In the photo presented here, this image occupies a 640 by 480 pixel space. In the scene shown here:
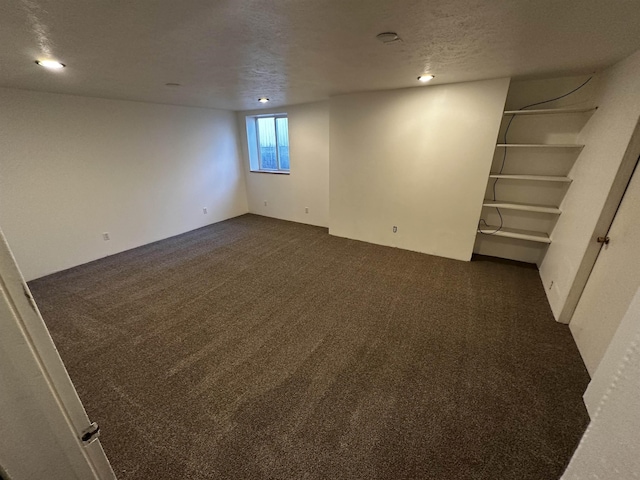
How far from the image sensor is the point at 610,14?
1.37 metres

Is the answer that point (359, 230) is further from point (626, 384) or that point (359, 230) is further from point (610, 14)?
point (626, 384)

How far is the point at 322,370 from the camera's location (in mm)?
1889

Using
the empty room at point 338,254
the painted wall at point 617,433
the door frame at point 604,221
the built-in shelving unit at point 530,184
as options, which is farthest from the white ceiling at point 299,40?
the painted wall at point 617,433

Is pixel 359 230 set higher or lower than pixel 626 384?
lower

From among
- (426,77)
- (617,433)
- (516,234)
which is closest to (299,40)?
(426,77)

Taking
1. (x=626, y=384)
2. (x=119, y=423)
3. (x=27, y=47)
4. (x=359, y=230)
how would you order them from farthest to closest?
(x=359, y=230) < (x=27, y=47) < (x=119, y=423) < (x=626, y=384)

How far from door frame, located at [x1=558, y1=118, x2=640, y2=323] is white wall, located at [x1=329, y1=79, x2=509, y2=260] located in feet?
4.10

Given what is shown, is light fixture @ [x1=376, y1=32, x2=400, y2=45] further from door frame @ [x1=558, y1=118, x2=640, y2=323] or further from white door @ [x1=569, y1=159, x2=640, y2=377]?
white door @ [x1=569, y1=159, x2=640, y2=377]

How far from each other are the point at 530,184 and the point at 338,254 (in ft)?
8.54

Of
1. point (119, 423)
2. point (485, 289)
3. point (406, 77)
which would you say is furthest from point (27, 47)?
point (485, 289)

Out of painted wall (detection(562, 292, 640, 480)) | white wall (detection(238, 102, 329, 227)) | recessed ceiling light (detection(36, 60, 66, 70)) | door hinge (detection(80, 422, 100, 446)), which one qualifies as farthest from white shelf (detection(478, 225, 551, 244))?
recessed ceiling light (detection(36, 60, 66, 70))

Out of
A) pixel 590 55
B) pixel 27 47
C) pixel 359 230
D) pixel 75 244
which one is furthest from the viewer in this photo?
pixel 359 230

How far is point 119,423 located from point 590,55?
4250mm

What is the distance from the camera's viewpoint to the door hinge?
1.80ft
